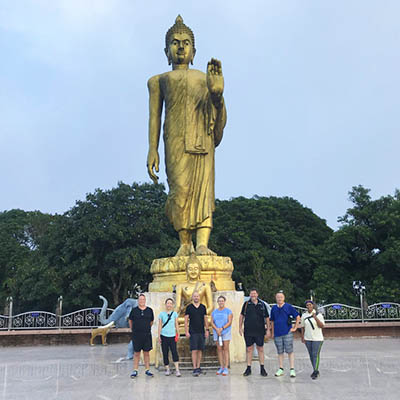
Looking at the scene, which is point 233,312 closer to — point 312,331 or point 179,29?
point 312,331

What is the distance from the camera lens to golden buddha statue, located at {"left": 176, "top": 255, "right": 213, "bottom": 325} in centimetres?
712

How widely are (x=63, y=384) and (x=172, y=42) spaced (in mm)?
→ 6252

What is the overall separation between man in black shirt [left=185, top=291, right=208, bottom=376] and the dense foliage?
11.5m

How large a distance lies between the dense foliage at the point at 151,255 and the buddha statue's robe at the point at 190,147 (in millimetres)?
10107

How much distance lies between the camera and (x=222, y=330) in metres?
6.36

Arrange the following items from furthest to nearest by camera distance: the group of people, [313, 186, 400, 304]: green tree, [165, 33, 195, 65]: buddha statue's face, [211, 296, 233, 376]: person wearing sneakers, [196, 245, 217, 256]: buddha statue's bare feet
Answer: [313, 186, 400, 304]: green tree → [165, 33, 195, 65]: buddha statue's face → [196, 245, 217, 256]: buddha statue's bare feet → [211, 296, 233, 376]: person wearing sneakers → the group of people

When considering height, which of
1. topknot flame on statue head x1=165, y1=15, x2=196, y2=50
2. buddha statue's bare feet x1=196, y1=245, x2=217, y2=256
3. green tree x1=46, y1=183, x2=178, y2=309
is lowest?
buddha statue's bare feet x1=196, y1=245, x2=217, y2=256

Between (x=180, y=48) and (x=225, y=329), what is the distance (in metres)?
5.29

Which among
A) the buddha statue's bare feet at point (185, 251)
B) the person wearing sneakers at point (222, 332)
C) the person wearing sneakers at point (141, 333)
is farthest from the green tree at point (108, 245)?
the person wearing sneakers at point (222, 332)

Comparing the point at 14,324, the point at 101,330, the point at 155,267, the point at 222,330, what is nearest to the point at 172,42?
the point at 155,267

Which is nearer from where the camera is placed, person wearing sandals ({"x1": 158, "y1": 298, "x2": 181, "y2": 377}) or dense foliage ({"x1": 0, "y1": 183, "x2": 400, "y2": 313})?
person wearing sandals ({"x1": 158, "y1": 298, "x2": 181, "y2": 377})

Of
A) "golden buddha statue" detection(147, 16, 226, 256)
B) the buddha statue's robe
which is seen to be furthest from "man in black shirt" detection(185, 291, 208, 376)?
the buddha statue's robe

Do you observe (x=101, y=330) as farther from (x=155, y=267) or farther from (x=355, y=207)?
(x=355, y=207)

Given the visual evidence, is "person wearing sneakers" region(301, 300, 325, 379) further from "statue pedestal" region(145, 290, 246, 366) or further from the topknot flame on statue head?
the topknot flame on statue head
